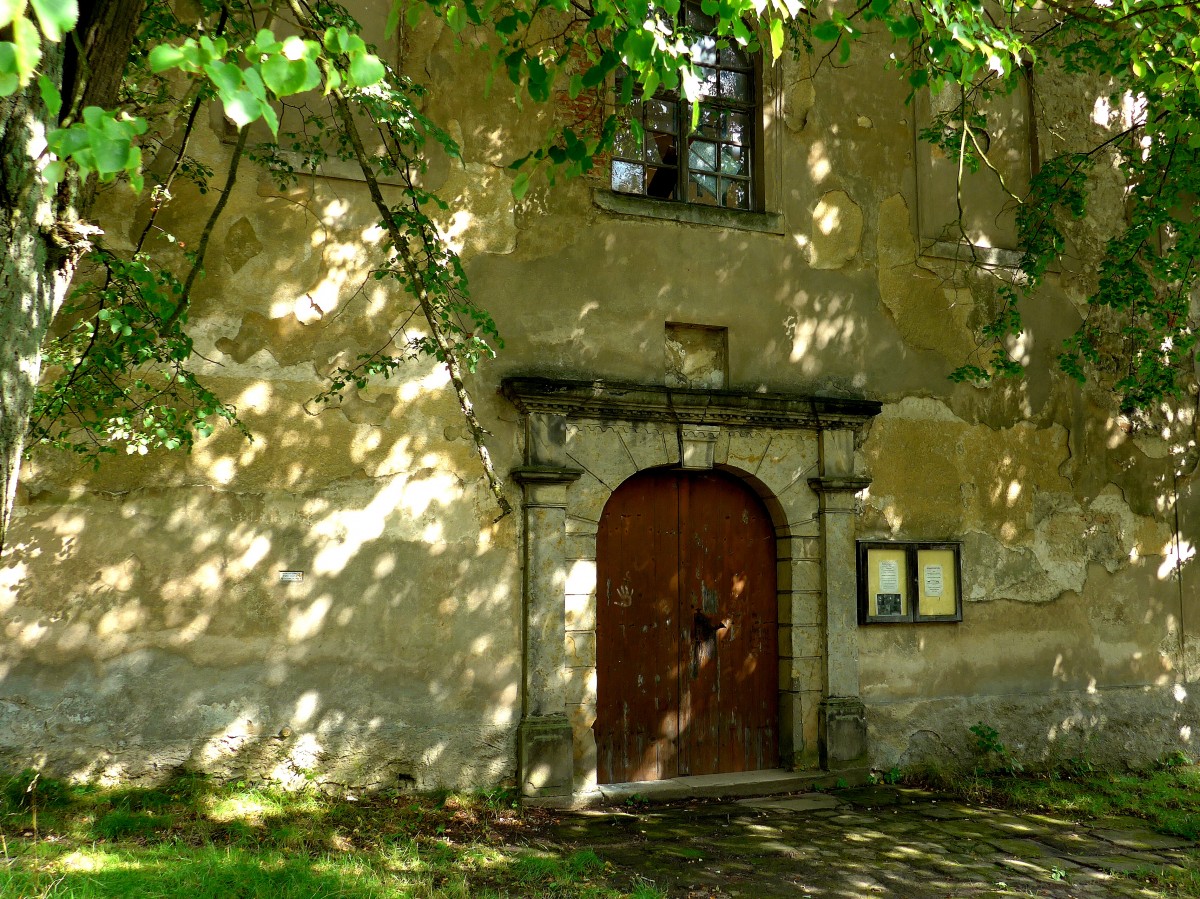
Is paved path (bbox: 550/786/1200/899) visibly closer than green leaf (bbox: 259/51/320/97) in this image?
No

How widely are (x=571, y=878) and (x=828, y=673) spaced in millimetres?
2807

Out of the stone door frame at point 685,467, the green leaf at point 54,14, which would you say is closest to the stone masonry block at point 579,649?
the stone door frame at point 685,467

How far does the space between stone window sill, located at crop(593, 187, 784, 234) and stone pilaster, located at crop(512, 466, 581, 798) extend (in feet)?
6.11

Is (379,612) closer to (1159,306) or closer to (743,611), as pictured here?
(743,611)

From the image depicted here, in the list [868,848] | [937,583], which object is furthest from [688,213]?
[868,848]

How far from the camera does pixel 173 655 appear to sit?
16.6 ft

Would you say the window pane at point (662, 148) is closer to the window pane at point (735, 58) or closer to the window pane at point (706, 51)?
the window pane at point (706, 51)

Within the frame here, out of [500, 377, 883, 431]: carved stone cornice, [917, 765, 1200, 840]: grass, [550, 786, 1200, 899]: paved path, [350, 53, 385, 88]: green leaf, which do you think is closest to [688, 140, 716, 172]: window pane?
[500, 377, 883, 431]: carved stone cornice

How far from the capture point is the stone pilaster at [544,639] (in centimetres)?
568

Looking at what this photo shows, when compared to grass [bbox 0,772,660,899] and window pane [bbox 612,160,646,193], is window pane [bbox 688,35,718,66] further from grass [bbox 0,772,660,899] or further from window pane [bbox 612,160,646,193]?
grass [bbox 0,772,660,899]

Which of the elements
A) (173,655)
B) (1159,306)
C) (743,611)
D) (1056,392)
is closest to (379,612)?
(173,655)

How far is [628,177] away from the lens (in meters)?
6.60

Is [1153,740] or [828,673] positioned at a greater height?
[828,673]

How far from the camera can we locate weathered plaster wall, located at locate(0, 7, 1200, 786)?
5059 millimetres
